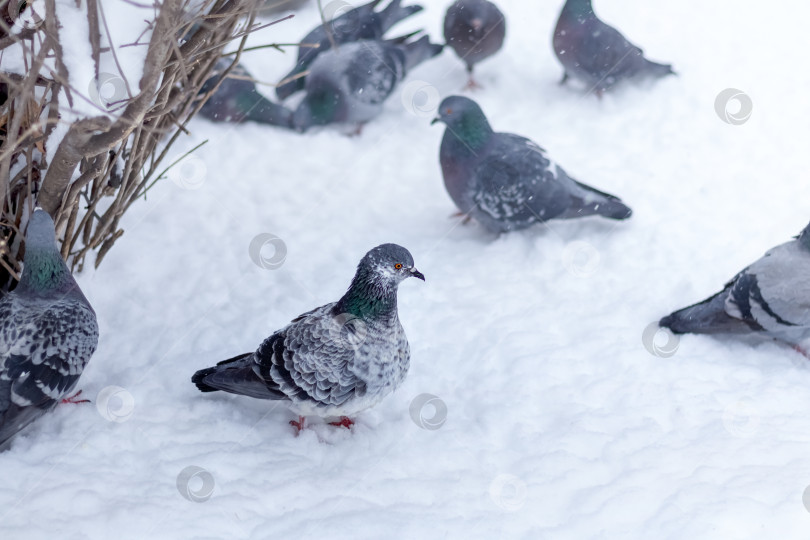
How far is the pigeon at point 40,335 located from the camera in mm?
2811

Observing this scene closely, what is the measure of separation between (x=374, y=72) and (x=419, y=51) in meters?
0.55

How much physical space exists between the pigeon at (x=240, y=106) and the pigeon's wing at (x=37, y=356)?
2.56 m

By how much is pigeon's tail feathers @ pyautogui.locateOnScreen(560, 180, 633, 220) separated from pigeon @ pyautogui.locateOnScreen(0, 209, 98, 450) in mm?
2660

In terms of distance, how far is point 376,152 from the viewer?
516cm

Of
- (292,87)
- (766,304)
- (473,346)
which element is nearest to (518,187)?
(473,346)

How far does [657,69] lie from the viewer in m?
5.58

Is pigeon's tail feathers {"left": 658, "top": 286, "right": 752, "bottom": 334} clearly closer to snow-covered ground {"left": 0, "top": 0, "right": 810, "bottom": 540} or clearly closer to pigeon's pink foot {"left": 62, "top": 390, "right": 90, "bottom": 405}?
snow-covered ground {"left": 0, "top": 0, "right": 810, "bottom": 540}

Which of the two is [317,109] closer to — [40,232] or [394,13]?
[394,13]

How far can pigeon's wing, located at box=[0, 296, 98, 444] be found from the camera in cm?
280

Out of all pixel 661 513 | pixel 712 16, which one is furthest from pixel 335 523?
pixel 712 16

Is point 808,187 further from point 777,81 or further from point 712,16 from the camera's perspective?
point 712,16

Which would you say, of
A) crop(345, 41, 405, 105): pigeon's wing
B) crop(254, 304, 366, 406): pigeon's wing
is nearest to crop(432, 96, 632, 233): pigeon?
crop(345, 41, 405, 105): pigeon's wing

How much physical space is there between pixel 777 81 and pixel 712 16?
1.17 metres

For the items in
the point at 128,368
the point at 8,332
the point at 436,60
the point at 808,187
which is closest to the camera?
the point at 8,332
